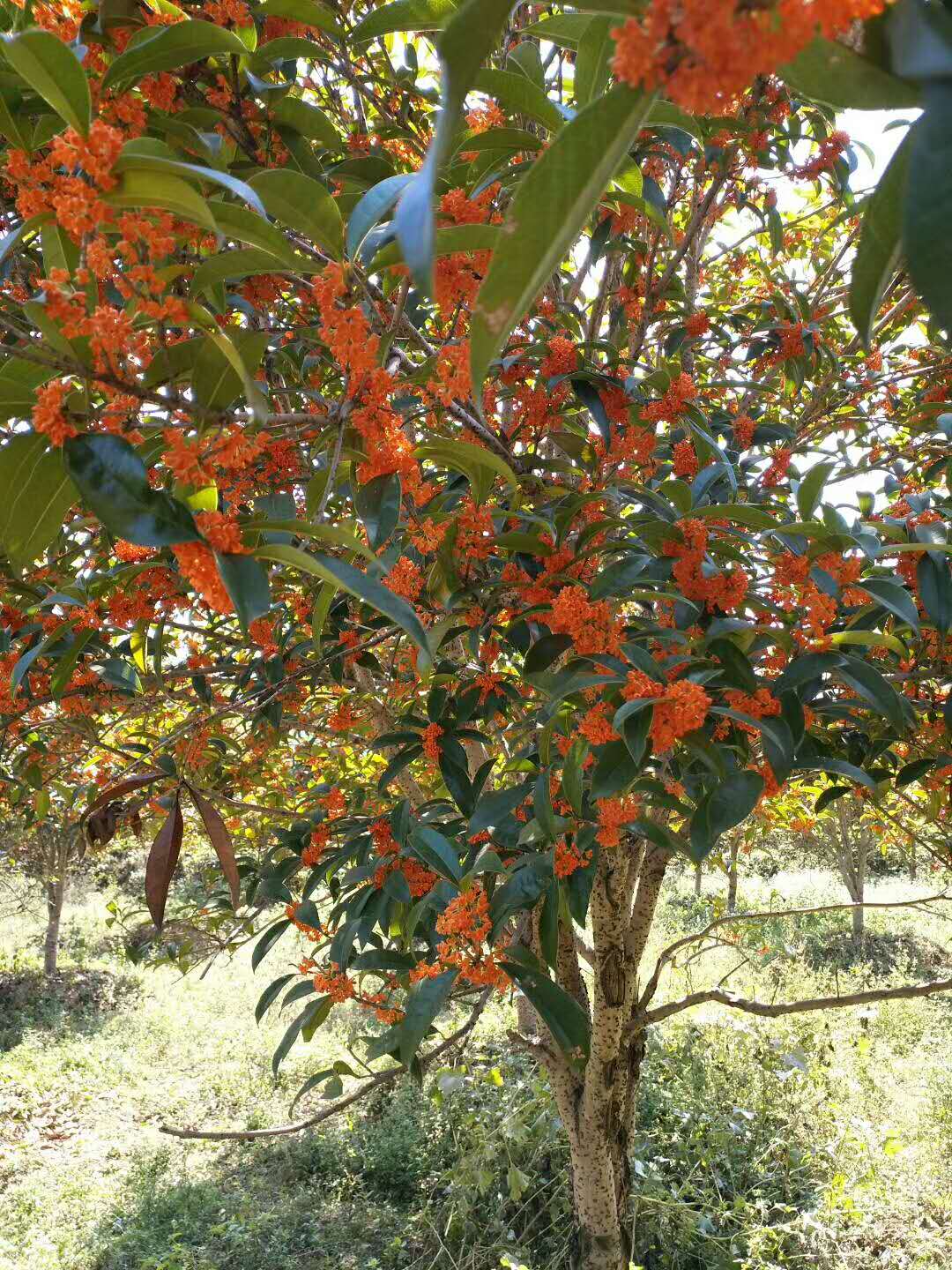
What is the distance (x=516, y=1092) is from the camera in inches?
184

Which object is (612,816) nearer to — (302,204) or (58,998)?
(302,204)

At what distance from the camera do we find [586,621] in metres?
1.29

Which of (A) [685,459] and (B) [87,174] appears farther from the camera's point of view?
(A) [685,459]

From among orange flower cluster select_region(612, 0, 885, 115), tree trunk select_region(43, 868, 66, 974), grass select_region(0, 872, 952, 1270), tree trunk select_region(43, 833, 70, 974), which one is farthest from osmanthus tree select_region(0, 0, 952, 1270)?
tree trunk select_region(43, 868, 66, 974)

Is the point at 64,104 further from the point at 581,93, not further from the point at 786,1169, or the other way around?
the point at 786,1169

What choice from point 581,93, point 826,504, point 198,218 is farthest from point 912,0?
point 826,504

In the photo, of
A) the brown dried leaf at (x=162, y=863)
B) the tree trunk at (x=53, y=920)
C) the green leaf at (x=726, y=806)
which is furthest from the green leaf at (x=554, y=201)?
the tree trunk at (x=53, y=920)

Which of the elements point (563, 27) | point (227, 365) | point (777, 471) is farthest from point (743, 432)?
point (227, 365)

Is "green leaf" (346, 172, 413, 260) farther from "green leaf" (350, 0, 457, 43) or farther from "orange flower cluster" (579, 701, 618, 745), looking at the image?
"orange flower cluster" (579, 701, 618, 745)

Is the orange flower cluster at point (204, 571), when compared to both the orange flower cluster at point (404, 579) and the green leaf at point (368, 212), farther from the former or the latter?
the orange flower cluster at point (404, 579)

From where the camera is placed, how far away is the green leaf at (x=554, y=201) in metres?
0.41

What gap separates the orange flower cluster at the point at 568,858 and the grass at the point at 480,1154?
2085 mm

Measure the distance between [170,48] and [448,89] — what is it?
0.65 metres

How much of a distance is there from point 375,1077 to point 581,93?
2428 millimetres
